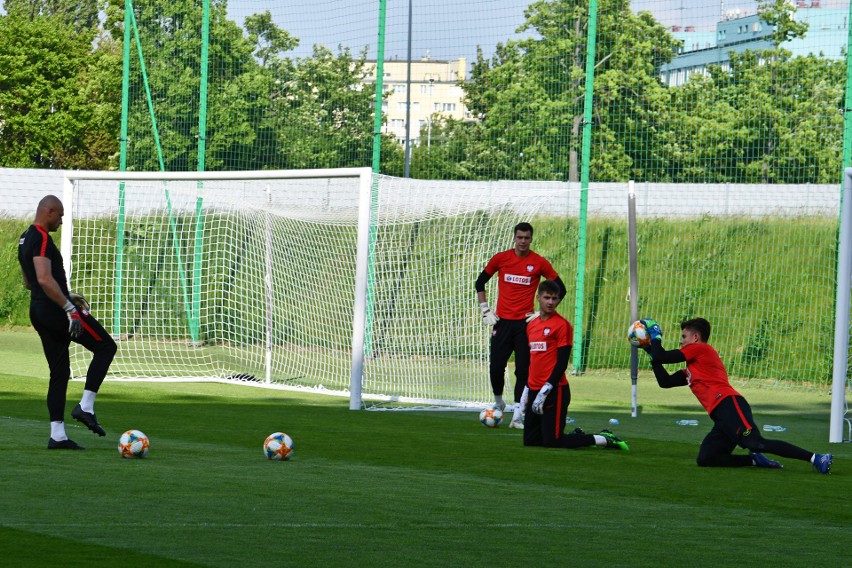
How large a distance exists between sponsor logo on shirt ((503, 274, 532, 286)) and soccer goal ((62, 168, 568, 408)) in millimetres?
2057

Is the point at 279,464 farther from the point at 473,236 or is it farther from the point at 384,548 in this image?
the point at 473,236

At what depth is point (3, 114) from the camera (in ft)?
172

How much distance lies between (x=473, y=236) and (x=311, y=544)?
435 inches

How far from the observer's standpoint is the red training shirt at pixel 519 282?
13.8 m

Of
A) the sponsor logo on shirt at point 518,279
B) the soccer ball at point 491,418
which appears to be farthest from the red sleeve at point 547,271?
the soccer ball at point 491,418

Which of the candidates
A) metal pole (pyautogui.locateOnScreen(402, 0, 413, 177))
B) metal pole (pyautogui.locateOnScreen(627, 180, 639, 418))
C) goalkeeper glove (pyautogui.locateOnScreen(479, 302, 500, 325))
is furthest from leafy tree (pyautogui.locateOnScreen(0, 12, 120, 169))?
goalkeeper glove (pyautogui.locateOnScreen(479, 302, 500, 325))

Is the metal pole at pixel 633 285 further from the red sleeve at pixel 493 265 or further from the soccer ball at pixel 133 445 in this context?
the soccer ball at pixel 133 445

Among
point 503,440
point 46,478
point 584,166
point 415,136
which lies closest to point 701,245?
point 584,166

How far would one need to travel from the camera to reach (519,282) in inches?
546

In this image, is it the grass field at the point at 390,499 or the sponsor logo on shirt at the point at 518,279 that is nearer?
the grass field at the point at 390,499

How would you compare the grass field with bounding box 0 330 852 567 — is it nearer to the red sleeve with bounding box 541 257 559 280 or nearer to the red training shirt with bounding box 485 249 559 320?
the red training shirt with bounding box 485 249 559 320

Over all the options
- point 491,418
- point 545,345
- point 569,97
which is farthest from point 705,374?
point 569,97

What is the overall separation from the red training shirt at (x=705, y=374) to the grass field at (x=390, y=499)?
597 millimetres

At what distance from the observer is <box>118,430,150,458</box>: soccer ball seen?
9.61 meters
